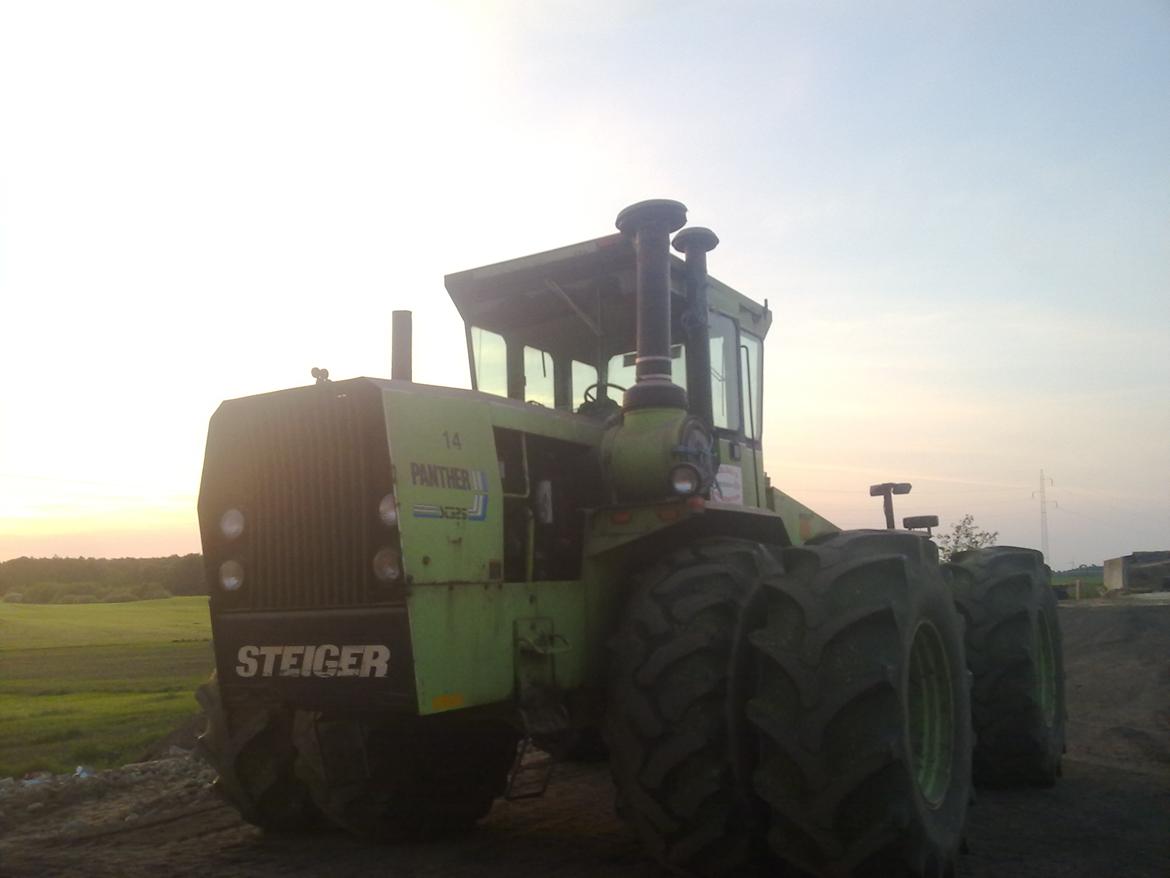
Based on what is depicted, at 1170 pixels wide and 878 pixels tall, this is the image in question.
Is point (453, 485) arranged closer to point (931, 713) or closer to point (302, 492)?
point (302, 492)

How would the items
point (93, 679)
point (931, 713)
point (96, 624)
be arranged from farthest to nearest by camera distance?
1. point (96, 624)
2. point (93, 679)
3. point (931, 713)

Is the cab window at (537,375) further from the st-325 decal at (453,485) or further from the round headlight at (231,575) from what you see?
the round headlight at (231,575)

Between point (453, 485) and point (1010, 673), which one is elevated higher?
point (453, 485)

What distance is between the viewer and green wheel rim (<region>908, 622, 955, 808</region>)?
5617mm

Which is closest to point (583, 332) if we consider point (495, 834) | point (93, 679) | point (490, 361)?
point (490, 361)

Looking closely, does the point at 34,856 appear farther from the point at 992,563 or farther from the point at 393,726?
the point at 992,563

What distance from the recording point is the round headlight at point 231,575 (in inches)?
206

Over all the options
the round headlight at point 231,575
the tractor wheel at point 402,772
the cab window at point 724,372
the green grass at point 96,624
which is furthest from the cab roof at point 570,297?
the green grass at point 96,624

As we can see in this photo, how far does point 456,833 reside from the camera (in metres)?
6.43

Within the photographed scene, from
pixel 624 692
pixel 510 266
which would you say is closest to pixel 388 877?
pixel 624 692

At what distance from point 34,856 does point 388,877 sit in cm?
207

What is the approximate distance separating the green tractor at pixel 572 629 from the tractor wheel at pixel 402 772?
0.05 ft

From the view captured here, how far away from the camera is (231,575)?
17.3 ft

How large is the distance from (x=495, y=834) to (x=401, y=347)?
2.97 m
